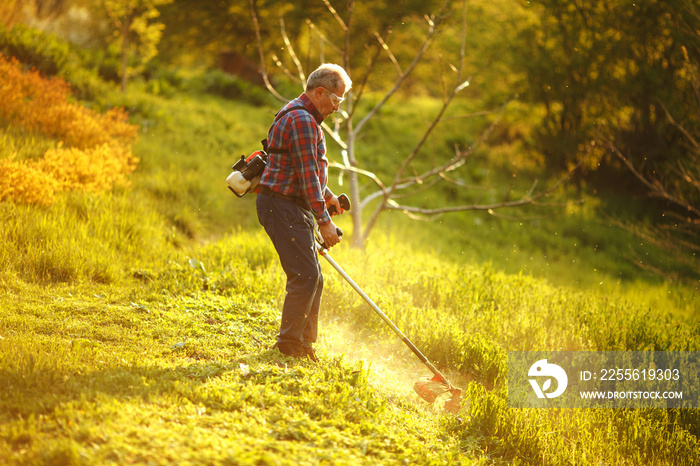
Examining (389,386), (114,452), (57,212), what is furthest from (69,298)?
(389,386)

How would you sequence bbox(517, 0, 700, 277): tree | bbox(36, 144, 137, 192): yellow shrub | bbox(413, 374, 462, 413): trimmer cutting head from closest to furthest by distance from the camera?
1. bbox(413, 374, 462, 413): trimmer cutting head
2. bbox(36, 144, 137, 192): yellow shrub
3. bbox(517, 0, 700, 277): tree

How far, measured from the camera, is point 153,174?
8.73 meters

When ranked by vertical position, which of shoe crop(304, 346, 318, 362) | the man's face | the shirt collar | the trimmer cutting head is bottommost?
the trimmer cutting head

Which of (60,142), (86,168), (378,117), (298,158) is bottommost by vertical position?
(86,168)

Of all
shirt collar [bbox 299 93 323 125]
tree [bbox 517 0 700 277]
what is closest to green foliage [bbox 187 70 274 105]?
tree [bbox 517 0 700 277]

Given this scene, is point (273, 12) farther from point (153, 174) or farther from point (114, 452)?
point (114, 452)

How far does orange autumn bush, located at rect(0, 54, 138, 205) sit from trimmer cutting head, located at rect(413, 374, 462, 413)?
5.00 meters

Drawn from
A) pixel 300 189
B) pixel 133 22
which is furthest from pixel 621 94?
pixel 133 22

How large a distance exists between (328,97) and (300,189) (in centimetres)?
77

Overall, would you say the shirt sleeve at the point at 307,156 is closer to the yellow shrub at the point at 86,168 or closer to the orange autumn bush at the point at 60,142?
the orange autumn bush at the point at 60,142

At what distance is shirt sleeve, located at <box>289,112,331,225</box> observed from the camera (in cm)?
404

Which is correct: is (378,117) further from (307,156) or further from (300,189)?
(307,156)

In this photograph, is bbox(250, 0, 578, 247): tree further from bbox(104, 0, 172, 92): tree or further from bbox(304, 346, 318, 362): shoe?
bbox(304, 346, 318, 362): shoe

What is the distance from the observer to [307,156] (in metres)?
4.06
